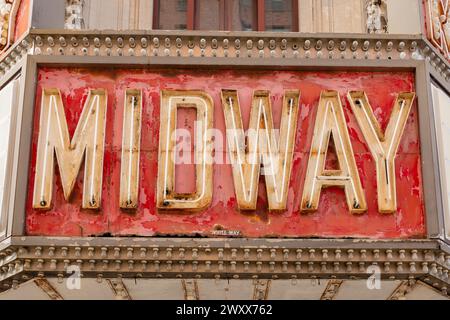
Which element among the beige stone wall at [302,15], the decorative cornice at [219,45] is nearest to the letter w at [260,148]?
the decorative cornice at [219,45]

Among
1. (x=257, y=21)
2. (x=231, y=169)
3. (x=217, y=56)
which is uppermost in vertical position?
(x=257, y=21)

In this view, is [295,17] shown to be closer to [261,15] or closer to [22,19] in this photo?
[261,15]

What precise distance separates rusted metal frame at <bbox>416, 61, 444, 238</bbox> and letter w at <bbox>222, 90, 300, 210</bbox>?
1582mm

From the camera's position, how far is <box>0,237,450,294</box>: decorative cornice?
10.7 m

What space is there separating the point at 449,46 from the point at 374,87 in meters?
1.72

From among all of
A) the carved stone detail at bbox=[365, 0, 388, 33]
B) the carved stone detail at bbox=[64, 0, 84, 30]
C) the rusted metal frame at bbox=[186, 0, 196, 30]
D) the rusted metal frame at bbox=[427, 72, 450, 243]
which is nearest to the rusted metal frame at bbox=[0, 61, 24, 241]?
the carved stone detail at bbox=[64, 0, 84, 30]

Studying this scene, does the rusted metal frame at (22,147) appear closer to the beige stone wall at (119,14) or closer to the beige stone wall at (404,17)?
the beige stone wall at (119,14)

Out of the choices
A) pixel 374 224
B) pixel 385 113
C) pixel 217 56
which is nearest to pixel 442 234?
pixel 374 224

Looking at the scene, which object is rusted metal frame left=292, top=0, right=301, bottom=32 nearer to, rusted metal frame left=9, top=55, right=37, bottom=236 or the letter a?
the letter a

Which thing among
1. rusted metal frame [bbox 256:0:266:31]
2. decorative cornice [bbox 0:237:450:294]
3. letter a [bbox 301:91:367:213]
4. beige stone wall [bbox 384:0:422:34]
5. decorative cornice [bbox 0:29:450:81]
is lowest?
decorative cornice [bbox 0:237:450:294]

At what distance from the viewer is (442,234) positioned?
10953 mm

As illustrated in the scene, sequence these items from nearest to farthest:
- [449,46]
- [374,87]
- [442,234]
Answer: [442,234] < [374,87] < [449,46]
